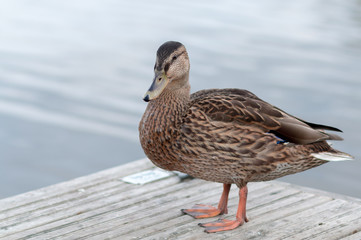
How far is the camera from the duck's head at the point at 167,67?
4.57 metres

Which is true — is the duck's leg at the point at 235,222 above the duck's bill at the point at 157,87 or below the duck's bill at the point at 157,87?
below

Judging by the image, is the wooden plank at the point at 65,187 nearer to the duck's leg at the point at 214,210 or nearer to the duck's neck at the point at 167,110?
the duck's leg at the point at 214,210

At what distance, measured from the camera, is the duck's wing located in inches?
185

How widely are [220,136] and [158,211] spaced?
90cm

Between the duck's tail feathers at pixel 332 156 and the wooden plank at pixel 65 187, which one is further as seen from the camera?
the wooden plank at pixel 65 187

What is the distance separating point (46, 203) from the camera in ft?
17.5

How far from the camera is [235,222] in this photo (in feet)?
15.9

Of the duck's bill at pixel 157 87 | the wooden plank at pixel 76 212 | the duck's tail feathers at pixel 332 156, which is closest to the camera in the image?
the duck's bill at pixel 157 87

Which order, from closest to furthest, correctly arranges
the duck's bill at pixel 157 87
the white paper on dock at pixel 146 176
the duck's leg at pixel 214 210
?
the duck's bill at pixel 157 87 → the duck's leg at pixel 214 210 → the white paper on dock at pixel 146 176

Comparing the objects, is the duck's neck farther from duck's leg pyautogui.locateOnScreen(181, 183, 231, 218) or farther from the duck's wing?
duck's leg pyautogui.locateOnScreen(181, 183, 231, 218)

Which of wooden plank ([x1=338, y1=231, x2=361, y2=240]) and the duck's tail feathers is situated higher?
the duck's tail feathers

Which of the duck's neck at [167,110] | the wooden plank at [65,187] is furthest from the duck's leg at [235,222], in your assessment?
the wooden plank at [65,187]

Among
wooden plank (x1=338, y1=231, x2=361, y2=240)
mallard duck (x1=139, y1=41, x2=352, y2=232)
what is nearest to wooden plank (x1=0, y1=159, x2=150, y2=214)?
mallard duck (x1=139, y1=41, x2=352, y2=232)

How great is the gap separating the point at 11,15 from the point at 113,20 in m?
2.22
